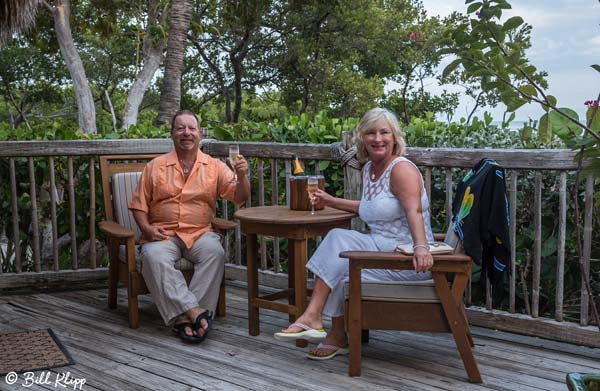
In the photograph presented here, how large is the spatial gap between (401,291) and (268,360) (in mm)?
805

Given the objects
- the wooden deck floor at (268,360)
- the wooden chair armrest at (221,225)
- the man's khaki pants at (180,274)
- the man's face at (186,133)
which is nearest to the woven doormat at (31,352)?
the wooden deck floor at (268,360)

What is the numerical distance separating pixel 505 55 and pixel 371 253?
1.35 m

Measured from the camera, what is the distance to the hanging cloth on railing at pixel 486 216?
9.98 feet

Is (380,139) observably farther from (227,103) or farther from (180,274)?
(227,103)

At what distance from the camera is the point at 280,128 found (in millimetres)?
5293

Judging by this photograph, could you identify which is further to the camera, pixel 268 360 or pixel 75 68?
pixel 75 68

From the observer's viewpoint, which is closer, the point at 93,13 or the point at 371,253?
the point at 371,253

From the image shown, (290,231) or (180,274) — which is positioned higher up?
(290,231)

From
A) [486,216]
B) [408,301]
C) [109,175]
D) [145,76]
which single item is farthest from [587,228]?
[145,76]

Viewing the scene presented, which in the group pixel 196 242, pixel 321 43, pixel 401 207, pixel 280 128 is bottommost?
pixel 196 242

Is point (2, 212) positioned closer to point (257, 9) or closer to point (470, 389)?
point (470, 389)

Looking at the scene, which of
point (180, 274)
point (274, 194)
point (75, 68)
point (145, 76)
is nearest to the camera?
point (180, 274)

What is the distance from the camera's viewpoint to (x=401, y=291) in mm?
3158

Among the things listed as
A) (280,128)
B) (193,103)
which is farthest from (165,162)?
(193,103)
